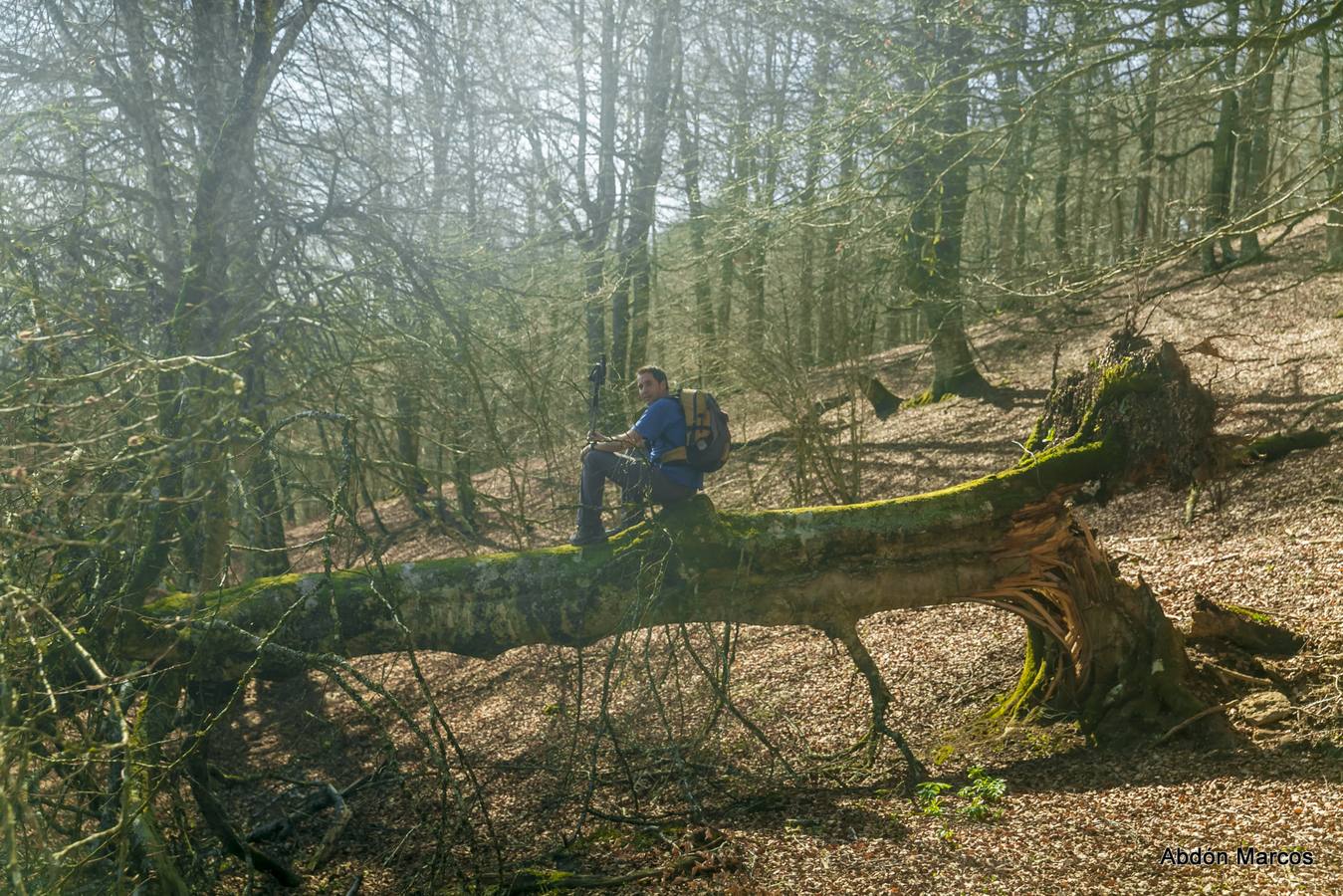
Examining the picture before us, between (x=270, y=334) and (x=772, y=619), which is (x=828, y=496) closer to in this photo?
(x=772, y=619)

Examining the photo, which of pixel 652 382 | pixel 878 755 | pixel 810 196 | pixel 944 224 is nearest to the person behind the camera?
pixel 878 755

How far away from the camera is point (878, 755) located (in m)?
6.16

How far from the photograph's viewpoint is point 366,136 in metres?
7.70

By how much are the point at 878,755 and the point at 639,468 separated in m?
2.20

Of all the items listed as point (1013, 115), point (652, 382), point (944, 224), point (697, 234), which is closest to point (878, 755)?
point (652, 382)

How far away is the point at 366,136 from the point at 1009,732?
5.96 metres

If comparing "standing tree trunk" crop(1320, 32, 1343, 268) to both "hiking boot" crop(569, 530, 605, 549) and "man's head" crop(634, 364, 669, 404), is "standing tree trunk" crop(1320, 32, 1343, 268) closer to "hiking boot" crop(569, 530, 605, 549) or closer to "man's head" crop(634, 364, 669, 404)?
"man's head" crop(634, 364, 669, 404)

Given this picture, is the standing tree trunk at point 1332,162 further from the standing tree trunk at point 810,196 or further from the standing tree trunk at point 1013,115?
the standing tree trunk at point 810,196

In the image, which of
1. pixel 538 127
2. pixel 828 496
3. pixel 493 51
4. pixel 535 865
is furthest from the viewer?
pixel 538 127

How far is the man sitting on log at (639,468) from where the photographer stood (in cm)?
577

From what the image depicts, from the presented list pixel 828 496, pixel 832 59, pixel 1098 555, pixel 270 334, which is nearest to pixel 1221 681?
pixel 1098 555

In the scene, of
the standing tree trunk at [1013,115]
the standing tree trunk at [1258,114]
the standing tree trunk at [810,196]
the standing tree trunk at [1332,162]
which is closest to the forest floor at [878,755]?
the standing tree trunk at [1258,114]

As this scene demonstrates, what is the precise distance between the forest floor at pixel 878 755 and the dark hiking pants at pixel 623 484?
1.60 feet

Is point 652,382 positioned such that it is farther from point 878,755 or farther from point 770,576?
point 878,755
